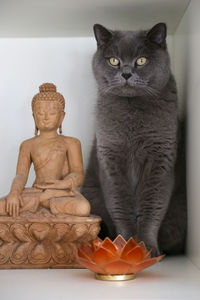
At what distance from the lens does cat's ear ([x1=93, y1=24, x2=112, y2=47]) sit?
54.9 inches

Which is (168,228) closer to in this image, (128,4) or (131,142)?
(131,142)

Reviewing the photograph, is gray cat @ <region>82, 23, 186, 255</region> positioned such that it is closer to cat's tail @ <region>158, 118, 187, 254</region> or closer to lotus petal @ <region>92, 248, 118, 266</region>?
cat's tail @ <region>158, 118, 187, 254</region>

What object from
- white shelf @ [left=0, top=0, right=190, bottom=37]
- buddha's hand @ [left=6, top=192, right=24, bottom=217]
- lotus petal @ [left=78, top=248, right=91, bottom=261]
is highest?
white shelf @ [left=0, top=0, right=190, bottom=37]

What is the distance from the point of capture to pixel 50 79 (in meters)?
1.73

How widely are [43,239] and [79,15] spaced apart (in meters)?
0.75

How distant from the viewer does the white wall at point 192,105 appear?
1.26 meters

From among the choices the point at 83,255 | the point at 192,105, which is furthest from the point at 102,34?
the point at 83,255

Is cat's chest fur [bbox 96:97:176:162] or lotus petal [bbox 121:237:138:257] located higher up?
cat's chest fur [bbox 96:97:176:162]

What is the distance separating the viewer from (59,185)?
1.30m

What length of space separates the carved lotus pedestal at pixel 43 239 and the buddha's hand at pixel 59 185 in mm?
81

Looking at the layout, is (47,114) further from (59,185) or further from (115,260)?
(115,260)

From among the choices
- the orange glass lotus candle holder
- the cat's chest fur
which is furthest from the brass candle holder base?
the cat's chest fur

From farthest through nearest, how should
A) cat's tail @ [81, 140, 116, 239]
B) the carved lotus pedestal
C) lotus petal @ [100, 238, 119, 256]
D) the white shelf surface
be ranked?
cat's tail @ [81, 140, 116, 239] < the carved lotus pedestal < lotus petal @ [100, 238, 119, 256] < the white shelf surface

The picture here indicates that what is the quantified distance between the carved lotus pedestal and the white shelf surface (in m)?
0.05
